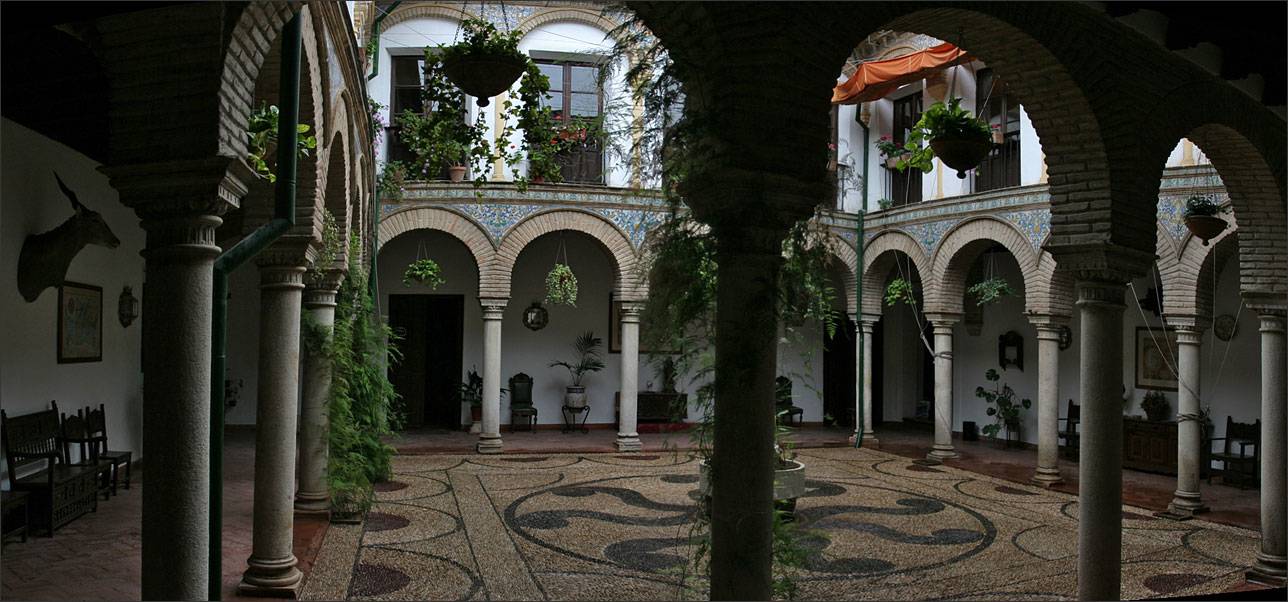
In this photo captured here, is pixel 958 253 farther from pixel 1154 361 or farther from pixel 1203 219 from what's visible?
pixel 1203 219

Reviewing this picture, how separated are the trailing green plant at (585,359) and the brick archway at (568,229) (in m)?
2.43

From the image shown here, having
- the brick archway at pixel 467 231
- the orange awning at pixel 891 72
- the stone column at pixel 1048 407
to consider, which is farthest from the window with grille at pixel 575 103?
the stone column at pixel 1048 407

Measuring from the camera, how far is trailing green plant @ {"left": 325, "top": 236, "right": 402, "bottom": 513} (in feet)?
26.7

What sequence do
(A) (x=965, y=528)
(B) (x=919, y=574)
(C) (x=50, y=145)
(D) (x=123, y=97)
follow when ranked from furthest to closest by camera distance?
1. (A) (x=965, y=528)
2. (C) (x=50, y=145)
3. (B) (x=919, y=574)
4. (D) (x=123, y=97)

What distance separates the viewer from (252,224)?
6.05 metres

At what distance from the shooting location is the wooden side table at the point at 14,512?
650 cm

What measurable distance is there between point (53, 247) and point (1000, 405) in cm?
1417

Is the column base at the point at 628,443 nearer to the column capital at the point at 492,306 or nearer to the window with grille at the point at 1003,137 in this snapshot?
the column capital at the point at 492,306

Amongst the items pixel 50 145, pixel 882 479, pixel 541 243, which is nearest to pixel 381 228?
pixel 541 243

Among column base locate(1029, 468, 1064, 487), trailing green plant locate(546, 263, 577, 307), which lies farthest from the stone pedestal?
column base locate(1029, 468, 1064, 487)

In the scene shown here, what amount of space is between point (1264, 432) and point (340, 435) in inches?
310

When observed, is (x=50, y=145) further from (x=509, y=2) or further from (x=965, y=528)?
(x=965, y=528)

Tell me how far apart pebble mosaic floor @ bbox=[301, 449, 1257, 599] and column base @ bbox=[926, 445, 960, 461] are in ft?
5.59

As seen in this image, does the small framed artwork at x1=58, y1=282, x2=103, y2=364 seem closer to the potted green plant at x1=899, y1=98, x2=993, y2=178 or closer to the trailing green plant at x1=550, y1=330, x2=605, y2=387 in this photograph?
the potted green plant at x1=899, y1=98, x2=993, y2=178
